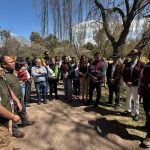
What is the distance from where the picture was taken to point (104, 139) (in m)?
6.80

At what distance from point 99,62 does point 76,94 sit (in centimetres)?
234

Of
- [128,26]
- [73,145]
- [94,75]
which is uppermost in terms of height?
[128,26]

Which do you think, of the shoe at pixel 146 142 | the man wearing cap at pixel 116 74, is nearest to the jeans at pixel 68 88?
the man wearing cap at pixel 116 74

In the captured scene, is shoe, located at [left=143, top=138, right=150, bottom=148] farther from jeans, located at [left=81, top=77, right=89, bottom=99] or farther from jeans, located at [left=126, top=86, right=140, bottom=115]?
jeans, located at [left=81, top=77, right=89, bottom=99]

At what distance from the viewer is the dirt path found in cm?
643

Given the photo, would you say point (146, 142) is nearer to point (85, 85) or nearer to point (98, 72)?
point (98, 72)

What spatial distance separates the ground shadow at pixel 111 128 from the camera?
6.95 metres

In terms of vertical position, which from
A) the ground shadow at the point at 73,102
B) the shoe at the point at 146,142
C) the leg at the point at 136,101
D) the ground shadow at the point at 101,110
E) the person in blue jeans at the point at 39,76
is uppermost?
the person in blue jeans at the point at 39,76

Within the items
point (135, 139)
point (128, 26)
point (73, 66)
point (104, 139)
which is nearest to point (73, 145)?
point (104, 139)

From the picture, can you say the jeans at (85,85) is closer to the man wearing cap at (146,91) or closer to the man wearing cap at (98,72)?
the man wearing cap at (98,72)

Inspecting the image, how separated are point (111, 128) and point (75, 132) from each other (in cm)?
96

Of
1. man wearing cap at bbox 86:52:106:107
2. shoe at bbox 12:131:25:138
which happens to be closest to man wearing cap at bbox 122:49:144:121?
man wearing cap at bbox 86:52:106:107

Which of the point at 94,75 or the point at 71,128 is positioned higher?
the point at 94,75

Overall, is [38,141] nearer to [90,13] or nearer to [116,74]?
[116,74]
